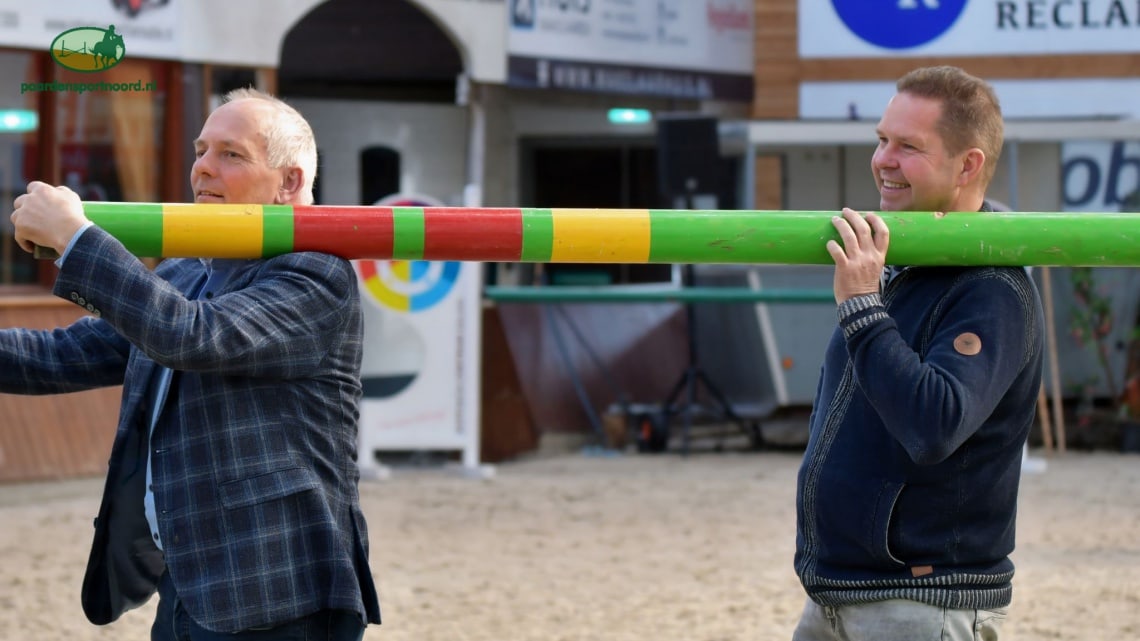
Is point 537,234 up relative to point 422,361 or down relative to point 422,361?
up

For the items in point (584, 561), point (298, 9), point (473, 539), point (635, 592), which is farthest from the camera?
point (298, 9)

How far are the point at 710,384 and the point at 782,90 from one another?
3.75 meters

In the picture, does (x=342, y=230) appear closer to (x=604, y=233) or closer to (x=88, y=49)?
(x=604, y=233)

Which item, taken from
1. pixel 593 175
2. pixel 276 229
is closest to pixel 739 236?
pixel 276 229

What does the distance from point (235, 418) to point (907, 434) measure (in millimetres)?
1041

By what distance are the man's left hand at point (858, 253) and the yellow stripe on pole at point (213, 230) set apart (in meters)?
0.91

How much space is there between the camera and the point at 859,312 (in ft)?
7.23

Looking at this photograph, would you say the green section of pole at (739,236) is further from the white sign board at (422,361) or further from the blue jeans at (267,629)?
the white sign board at (422,361)

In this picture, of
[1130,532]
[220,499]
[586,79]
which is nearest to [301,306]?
[220,499]

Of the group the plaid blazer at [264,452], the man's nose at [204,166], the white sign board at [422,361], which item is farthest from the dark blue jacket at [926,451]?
the white sign board at [422,361]

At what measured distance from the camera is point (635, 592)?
19.6 feet

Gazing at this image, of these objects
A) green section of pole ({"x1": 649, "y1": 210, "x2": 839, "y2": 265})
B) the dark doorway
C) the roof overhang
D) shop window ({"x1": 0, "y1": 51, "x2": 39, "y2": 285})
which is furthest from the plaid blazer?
the dark doorway

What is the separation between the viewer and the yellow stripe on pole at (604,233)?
7.68 ft

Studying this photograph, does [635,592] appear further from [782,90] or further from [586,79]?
[782,90]
